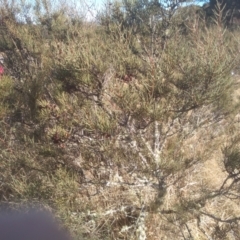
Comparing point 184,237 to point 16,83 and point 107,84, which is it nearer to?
point 107,84

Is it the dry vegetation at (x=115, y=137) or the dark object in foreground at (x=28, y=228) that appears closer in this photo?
the dark object in foreground at (x=28, y=228)

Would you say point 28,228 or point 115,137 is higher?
point 115,137

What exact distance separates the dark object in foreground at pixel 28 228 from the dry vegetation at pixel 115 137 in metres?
1.34

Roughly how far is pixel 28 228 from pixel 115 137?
5.88ft

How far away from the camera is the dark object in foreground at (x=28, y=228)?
1.04 meters

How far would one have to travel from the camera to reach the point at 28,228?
1.06m

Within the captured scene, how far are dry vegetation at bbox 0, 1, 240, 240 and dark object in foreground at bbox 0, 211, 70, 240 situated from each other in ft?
4.40

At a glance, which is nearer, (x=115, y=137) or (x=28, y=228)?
(x=28, y=228)

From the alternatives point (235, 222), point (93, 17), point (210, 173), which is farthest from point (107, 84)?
point (93, 17)

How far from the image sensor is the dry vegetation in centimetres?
268

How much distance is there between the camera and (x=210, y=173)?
4648 mm

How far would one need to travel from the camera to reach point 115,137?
283cm

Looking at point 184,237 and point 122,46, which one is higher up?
point 122,46

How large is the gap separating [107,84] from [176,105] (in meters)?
0.53
